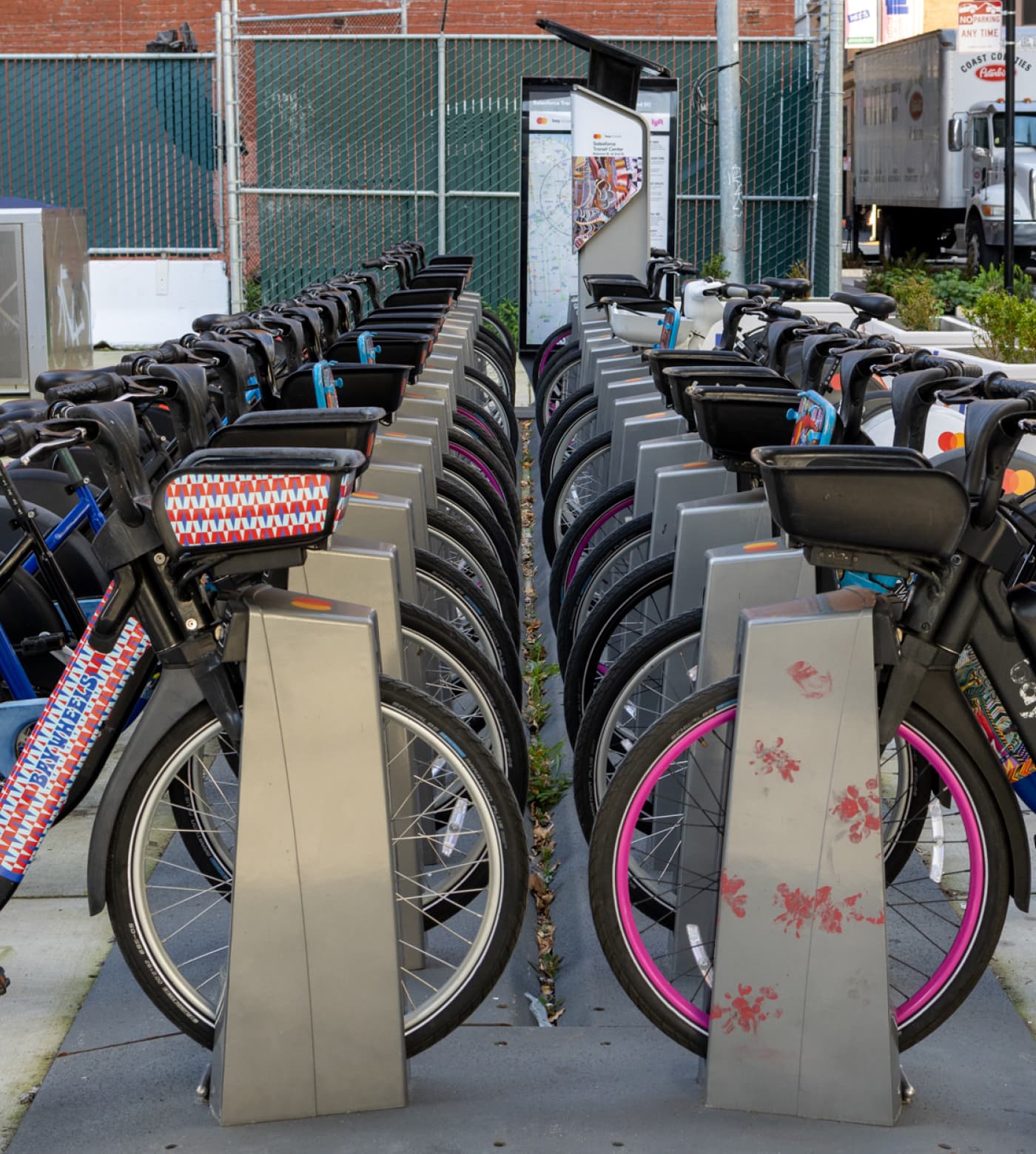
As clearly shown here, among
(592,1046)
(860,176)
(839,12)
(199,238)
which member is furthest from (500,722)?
(860,176)

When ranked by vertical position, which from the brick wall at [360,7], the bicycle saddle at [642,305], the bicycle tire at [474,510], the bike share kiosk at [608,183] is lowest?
the bicycle tire at [474,510]

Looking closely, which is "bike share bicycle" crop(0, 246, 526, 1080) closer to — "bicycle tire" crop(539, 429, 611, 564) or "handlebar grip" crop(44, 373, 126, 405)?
"handlebar grip" crop(44, 373, 126, 405)

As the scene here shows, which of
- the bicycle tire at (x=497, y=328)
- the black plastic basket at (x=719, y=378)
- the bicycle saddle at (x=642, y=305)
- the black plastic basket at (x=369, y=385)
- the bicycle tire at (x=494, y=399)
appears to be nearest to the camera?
the black plastic basket at (x=719, y=378)

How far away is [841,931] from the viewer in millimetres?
2801

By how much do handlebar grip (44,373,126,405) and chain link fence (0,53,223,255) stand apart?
14.1 meters

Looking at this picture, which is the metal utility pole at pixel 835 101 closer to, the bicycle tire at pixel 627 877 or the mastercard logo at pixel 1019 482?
the mastercard logo at pixel 1019 482

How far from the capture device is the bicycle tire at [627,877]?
9.39 feet

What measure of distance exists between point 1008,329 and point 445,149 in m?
8.70

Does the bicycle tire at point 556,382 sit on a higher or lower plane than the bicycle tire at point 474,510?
higher

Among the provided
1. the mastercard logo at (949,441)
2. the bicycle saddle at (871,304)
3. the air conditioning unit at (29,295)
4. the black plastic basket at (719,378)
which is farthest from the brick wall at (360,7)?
the mastercard logo at (949,441)

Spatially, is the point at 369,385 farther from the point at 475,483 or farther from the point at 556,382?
the point at 556,382

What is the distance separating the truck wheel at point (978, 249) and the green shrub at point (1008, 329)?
1207 cm

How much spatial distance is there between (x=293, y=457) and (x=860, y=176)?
29.0 metres

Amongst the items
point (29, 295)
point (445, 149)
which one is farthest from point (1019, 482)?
point (445, 149)
